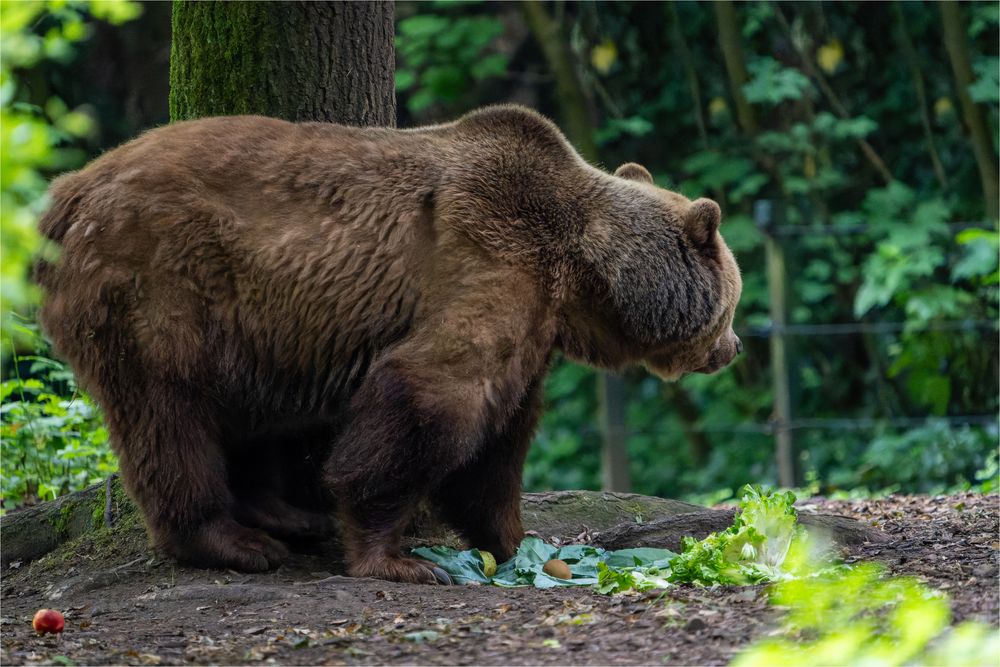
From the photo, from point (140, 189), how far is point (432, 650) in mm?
2123

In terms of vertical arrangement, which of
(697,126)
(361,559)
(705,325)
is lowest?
(361,559)

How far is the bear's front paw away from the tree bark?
621cm

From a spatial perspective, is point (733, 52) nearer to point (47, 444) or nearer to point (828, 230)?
point (828, 230)

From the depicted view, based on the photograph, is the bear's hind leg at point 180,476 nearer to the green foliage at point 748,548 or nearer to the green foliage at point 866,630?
the green foliage at point 748,548

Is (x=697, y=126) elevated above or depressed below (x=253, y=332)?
above

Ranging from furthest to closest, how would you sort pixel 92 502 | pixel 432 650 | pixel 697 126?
pixel 697 126
pixel 92 502
pixel 432 650

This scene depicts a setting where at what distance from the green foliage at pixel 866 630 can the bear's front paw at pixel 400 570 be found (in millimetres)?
1282

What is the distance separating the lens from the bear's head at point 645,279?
15.8 ft

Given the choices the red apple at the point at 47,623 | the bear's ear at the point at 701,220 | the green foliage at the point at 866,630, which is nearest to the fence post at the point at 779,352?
the bear's ear at the point at 701,220

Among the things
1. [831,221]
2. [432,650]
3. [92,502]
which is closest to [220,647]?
[432,650]

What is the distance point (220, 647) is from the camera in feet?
11.6

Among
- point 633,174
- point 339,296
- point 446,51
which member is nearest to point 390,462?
point 339,296

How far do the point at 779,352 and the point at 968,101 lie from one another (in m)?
2.38

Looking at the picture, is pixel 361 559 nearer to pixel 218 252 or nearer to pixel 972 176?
pixel 218 252
